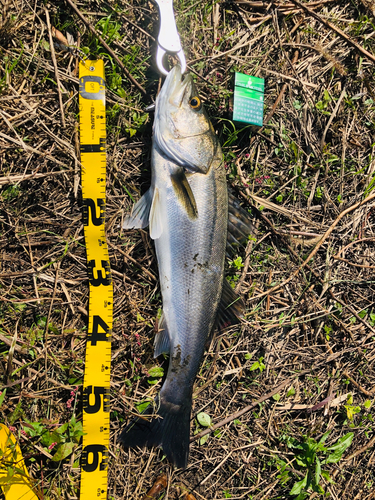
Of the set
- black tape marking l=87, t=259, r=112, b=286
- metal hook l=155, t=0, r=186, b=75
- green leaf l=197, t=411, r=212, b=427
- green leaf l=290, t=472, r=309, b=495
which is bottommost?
green leaf l=290, t=472, r=309, b=495

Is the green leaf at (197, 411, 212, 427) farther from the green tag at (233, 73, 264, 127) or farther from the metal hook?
the metal hook

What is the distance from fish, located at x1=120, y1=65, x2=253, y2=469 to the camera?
9.58 ft

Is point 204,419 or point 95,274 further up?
point 95,274

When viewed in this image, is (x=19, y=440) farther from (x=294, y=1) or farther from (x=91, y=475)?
(x=294, y=1)

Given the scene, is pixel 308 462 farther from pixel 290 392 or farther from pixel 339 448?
pixel 290 392

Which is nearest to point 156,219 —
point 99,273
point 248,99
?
point 99,273

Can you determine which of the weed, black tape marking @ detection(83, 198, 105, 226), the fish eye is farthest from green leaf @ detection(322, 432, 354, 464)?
the fish eye

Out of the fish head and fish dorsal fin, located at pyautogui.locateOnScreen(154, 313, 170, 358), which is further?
fish dorsal fin, located at pyautogui.locateOnScreen(154, 313, 170, 358)

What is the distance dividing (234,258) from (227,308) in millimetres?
543

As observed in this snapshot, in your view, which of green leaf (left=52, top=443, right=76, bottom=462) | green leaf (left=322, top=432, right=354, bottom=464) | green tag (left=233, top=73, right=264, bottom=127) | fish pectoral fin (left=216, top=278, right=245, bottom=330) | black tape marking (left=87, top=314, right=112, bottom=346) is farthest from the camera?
green leaf (left=322, top=432, right=354, bottom=464)

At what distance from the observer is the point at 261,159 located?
3.65 m

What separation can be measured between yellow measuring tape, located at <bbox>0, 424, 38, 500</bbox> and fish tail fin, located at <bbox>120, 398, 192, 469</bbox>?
788 mm

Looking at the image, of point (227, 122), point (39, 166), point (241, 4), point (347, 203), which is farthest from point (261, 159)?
point (39, 166)

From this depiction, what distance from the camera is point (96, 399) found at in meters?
2.91
